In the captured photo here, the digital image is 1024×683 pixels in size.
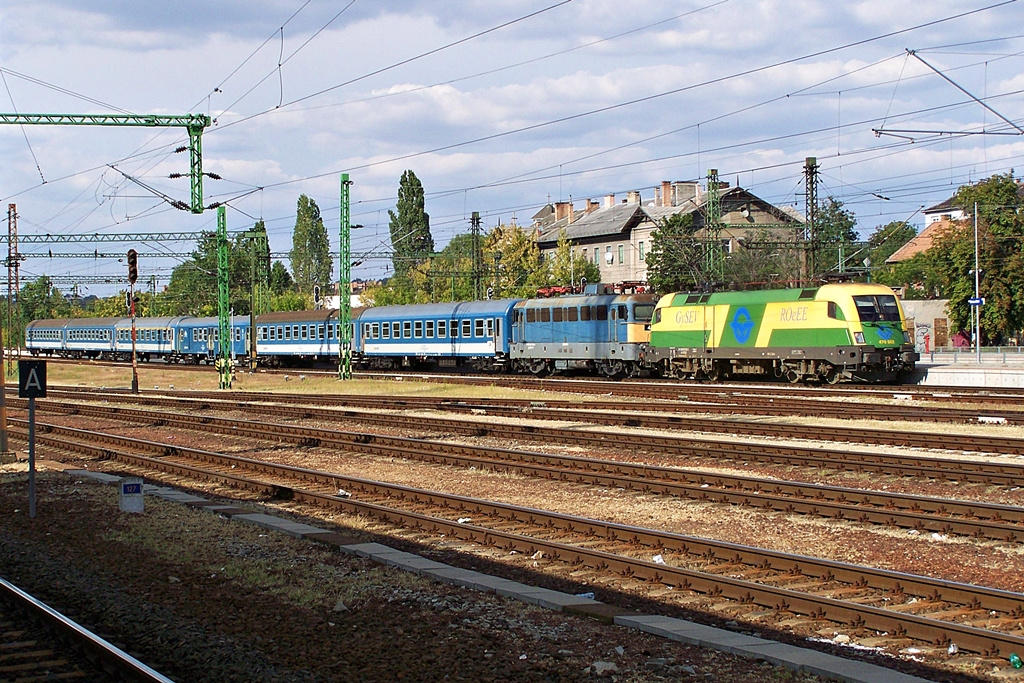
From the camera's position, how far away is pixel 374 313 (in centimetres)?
5566

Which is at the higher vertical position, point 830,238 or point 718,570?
point 830,238

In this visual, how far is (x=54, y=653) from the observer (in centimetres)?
795

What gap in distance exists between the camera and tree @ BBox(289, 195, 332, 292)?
5340 inches

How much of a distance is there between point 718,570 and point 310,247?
435 ft

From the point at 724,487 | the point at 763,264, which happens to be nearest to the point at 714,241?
the point at 763,264

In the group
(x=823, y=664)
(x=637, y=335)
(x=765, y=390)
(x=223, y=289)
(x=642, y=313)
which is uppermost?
(x=223, y=289)

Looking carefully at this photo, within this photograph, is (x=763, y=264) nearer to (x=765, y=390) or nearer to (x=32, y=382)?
(x=765, y=390)

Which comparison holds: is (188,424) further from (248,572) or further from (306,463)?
(248,572)

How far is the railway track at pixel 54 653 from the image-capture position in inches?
289

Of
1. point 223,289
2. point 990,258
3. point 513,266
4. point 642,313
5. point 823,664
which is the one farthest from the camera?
point 513,266

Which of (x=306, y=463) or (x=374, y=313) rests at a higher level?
(x=374, y=313)

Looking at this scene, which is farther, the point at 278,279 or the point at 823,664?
the point at 278,279

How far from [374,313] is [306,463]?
3631cm

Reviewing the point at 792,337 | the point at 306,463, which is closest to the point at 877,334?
the point at 792,337
